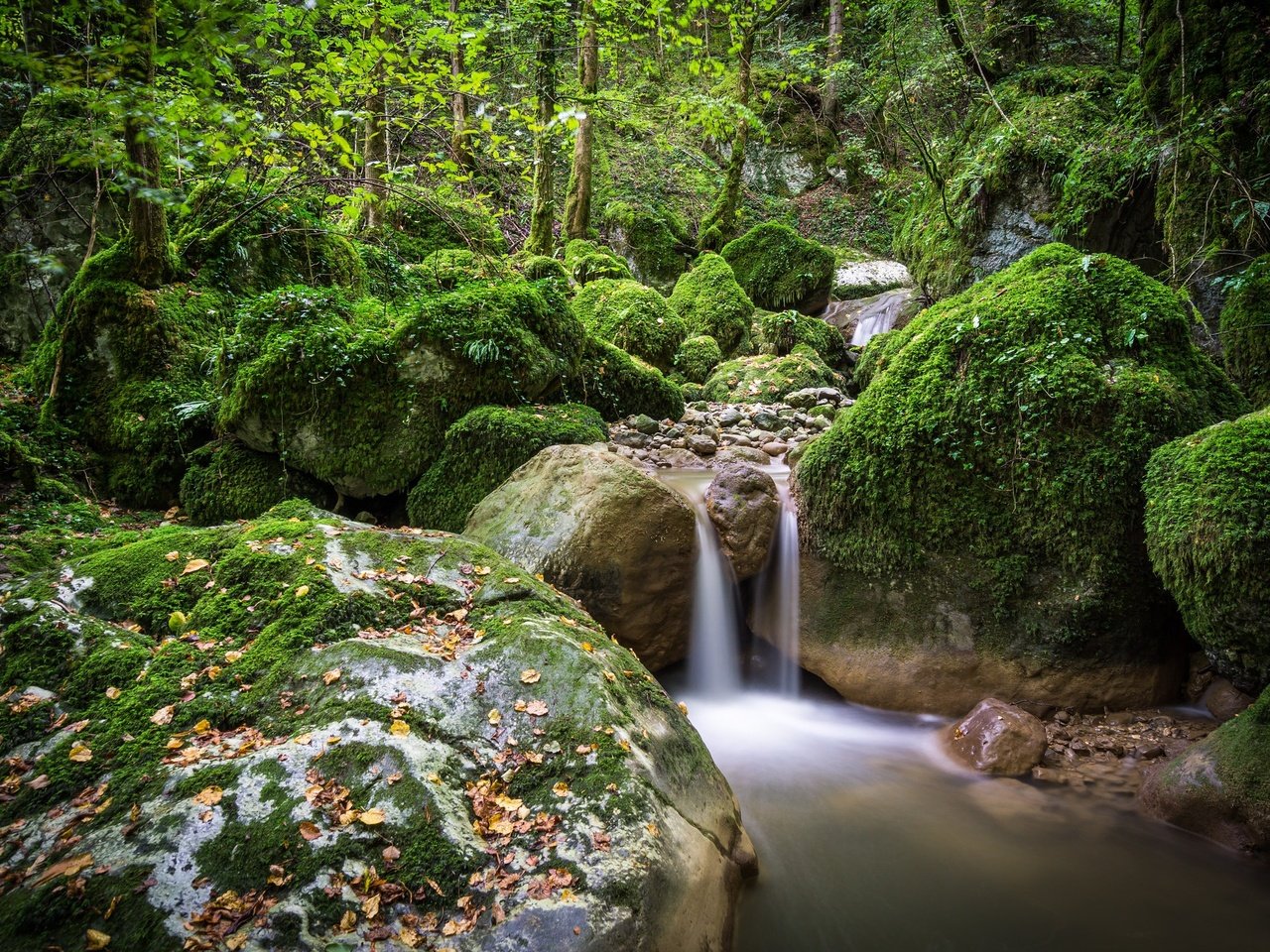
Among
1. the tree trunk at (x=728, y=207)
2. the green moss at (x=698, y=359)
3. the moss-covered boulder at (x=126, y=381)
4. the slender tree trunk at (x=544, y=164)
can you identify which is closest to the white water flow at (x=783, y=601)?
the moss-covered boulder at (x=126, y=381)

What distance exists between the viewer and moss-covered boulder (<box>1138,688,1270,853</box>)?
3.40 m

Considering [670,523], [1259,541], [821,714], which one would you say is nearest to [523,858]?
[670,523]

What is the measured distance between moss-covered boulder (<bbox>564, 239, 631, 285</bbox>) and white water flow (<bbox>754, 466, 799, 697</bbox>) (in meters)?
8.37

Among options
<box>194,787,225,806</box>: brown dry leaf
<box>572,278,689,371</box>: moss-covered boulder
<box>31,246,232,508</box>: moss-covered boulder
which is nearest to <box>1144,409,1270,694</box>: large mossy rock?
<box>194,787,225,806</box>: brown dry leaf

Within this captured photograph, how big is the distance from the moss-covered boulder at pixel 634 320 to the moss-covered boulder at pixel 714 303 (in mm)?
963

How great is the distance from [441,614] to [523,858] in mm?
1312

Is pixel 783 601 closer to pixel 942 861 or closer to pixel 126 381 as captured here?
pixel 942 861

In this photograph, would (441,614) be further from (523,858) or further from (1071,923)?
(1071,923)

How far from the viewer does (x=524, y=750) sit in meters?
2.67

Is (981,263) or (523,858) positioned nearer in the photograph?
(523,858)

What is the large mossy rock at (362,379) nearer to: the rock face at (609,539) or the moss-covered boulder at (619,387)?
the rock face at (609,539)

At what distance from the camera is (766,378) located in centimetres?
1041

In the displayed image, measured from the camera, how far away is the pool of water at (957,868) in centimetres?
310

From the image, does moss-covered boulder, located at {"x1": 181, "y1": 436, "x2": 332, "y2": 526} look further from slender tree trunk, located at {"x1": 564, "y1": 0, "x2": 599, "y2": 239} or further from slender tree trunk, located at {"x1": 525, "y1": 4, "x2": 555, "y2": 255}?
slender tree trunk, located at {"x1": 564, "y1": 0, "x2": 599, "y2": 239}
